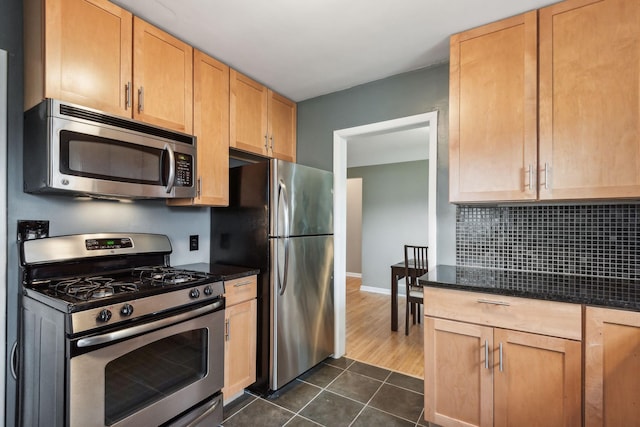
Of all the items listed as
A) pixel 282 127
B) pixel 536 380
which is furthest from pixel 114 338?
pixel 282 127

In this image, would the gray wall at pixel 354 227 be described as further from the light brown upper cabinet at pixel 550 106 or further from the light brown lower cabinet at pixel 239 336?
the light brown upper cabinet at pixel 550 106

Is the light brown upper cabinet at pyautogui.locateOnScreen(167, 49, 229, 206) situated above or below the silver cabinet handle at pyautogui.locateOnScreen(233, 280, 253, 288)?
above

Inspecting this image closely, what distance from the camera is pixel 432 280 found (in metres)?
1.70

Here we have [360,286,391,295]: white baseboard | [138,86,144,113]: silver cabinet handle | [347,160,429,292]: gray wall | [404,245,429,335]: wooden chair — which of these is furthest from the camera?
[360,286,391,295]: white baseboard

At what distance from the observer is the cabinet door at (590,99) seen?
146cm

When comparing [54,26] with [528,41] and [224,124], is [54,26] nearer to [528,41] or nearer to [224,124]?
[224,124]

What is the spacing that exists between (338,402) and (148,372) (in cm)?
125

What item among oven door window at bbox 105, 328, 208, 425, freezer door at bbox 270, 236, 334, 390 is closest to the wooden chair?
freezer door at bbox 270, 236, 334, 390

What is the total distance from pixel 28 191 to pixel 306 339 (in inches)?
77.6

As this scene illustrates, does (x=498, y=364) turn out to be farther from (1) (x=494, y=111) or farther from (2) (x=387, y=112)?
(2) (x=387, y=112)

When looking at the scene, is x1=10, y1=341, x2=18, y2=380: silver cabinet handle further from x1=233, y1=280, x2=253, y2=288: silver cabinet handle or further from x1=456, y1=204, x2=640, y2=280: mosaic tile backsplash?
x1=456, y1=204, x2=640, y2=280: mosaic tile backsplash

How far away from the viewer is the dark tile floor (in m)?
1.87

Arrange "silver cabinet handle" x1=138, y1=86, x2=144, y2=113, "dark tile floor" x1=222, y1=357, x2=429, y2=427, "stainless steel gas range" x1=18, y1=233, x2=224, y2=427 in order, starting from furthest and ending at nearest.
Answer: "dark tile floor" x1=222, y1=357, x2=429, y2=427 → "silver cabinet handle" x1=138, y1=86, x2=144, y2=113 → "stainless steel gas range" x1=18, y1=233, x2=224, y2=427

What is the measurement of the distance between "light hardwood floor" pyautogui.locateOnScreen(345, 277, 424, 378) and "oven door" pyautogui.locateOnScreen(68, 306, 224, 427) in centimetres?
150
